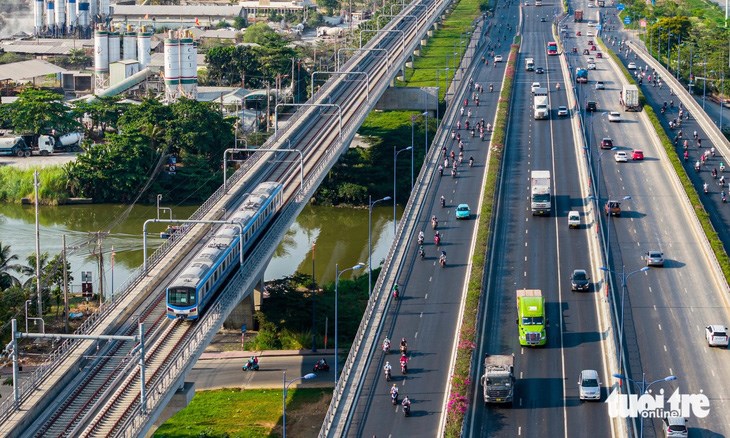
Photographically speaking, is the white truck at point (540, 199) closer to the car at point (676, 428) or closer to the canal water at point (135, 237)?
the canal water at point (135, 237)

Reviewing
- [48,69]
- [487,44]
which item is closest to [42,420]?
[48,69]

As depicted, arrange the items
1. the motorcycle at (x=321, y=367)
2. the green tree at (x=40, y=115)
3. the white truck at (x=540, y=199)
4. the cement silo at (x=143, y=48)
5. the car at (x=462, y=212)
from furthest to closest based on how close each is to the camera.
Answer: the cement silo at (x=143, y=48)
the green tree at (x=40, y=115)
the white truck at (x=540, y=199)
the car at (x=462, y=212)
the motorcycle at (x=321, y=367)

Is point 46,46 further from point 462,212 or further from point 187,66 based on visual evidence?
point 462,212

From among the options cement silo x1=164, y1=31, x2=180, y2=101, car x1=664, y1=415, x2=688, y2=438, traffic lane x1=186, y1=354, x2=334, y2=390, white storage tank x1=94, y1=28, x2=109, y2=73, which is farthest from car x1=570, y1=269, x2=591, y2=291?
white storage tank x1=94, y1=28, x2=109, y2=73

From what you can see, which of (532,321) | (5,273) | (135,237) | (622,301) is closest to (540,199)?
(622,301)

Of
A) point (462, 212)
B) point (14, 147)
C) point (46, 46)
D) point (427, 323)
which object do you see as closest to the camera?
point (427, 323)

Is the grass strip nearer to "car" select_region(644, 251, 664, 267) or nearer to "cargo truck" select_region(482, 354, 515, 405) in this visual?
"cargo truck" select_region(482, 354, 515, 405)

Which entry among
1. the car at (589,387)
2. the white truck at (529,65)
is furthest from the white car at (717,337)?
the white truck at (529,65)
